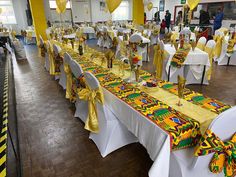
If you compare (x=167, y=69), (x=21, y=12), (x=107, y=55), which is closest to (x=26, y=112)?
(x=107, y=55)

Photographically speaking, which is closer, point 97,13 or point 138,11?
point 138,11

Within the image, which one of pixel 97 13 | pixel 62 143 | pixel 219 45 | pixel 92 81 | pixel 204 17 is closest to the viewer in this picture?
pixel 92 81

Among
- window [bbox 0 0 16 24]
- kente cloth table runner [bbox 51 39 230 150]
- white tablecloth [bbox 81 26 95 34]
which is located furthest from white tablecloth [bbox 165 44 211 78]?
window [bbox 0 0 16 24]

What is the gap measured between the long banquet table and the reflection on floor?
1.70ft

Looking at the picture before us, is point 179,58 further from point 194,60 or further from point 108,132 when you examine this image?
point 108,132

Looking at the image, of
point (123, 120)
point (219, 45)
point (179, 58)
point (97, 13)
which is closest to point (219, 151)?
point (123, 120)

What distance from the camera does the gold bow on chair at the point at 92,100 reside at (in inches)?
72.2

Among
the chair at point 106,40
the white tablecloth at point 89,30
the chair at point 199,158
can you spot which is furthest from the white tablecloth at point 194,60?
the white tablecloth at point 89,30

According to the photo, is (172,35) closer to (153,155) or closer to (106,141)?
(106,141)

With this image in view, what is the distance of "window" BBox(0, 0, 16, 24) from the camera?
11837 mm

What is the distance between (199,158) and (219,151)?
0.49 ft

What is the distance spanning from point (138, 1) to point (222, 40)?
5.61 m

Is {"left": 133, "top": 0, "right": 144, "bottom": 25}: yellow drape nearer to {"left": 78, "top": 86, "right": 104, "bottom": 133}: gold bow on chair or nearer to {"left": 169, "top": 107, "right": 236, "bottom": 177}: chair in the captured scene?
{"left": 78, "top": 86, "right": 104, "bottom": 133}: gold bow on chair

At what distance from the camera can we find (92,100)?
1921mm
